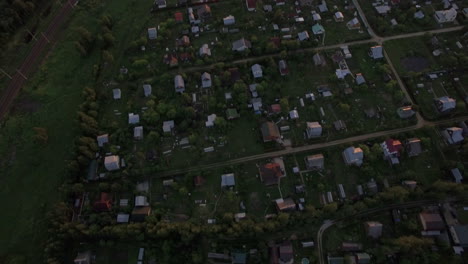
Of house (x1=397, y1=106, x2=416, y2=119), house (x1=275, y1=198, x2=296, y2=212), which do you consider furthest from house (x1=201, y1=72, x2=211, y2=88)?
house (x1=397, y1=106, x2=416, y2=119)

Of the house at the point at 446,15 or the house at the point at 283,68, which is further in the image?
the house at the point at 446,15

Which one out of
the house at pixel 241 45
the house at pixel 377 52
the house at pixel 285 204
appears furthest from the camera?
the house at pixel 241 45

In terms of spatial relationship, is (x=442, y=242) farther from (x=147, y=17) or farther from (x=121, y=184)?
(x=147, y=17)

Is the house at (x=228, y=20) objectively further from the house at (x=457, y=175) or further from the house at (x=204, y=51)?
the house at (x=457, y=175)

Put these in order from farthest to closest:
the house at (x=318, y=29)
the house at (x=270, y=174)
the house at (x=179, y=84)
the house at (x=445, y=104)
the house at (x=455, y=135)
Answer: the house at (x=318, y=29) → the house at (x=179, y=84) → the house at (x=445, y=104) → the house at (x=455, y=135) → the house at (x=270, y=174)

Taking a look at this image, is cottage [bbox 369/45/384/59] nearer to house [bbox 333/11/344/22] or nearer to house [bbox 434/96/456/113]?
house [bbox 333/11/344/22]

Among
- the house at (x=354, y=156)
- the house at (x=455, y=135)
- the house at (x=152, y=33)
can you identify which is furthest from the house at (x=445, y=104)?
the house at (x=152, y=33)

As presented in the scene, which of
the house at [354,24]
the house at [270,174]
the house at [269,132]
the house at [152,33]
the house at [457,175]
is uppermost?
the house at [152,33]
